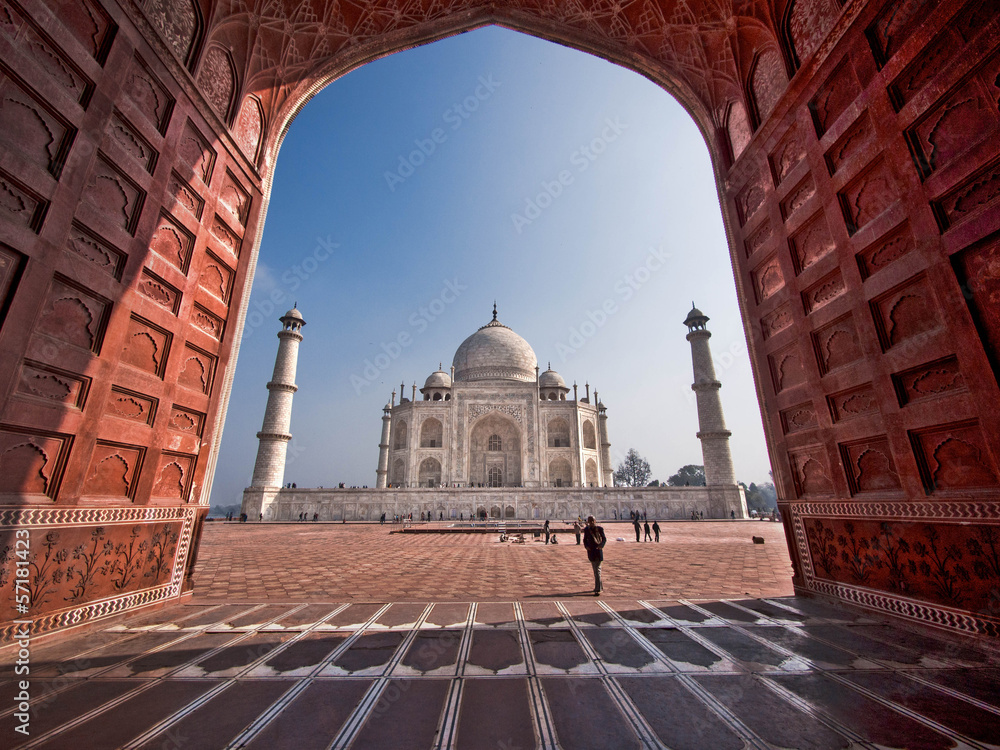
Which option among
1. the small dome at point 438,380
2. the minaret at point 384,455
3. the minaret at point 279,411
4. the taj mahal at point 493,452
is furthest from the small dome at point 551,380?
the minaret at point 279,411

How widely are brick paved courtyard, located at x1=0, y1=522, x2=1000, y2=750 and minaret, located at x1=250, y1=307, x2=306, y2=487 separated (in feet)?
76.0

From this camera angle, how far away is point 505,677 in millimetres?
2441

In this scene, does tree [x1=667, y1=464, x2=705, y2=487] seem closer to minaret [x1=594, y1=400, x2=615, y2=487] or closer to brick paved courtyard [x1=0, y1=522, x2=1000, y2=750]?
minaret [x1=594, y1=400, x2=615, y2=487]

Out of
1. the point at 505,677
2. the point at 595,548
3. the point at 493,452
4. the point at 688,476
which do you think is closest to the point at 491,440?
the point at 493,452

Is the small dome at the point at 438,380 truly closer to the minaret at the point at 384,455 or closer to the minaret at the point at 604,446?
the minaret at the point at 384,455

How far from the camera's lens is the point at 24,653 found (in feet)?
9.38

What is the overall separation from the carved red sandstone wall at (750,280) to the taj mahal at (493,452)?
65.6ft

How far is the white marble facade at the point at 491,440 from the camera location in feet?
98.1

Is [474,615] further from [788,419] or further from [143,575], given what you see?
[788,419]

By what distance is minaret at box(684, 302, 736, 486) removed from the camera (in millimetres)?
25344

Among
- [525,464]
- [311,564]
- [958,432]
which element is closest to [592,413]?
[525,464]

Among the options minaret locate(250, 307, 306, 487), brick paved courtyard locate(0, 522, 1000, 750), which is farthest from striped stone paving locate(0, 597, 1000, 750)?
minaret locate(250, 307, 306, 487)

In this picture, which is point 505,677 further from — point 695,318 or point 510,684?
point 695,318

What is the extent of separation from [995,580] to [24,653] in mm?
6639
